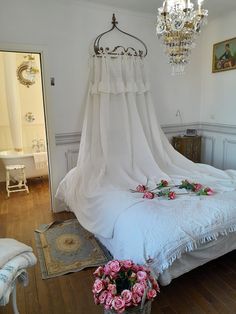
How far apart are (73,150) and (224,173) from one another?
6.27 feet

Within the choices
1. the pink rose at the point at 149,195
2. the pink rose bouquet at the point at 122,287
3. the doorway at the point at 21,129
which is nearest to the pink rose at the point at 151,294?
the pink rose bouquet at the point at 122,287

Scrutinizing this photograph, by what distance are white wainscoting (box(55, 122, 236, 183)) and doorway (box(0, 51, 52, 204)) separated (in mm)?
1008

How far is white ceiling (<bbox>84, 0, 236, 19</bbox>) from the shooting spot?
117 inches

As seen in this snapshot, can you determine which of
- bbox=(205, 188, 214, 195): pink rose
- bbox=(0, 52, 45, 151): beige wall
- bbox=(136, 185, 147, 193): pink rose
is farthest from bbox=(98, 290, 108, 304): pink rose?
bbox=(0, 52, 45, 151): beige wall

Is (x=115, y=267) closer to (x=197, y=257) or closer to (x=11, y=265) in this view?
(x=11, y=265)

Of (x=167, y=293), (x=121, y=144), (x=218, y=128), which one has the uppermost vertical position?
(x=218, y=128)

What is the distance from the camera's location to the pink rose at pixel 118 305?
46.9 inches

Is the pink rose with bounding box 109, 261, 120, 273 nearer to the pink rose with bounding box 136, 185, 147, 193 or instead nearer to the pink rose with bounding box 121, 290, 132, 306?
the pink rose with bounding box 121, 290, 132, 306

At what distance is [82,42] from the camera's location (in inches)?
121

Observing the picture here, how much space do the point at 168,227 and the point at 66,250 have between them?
119 cm

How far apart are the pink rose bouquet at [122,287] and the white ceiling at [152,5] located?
297cm

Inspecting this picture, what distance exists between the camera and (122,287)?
4.27ft

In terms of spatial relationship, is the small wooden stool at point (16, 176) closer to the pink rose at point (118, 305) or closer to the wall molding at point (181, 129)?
the wall molding at point (181, 129)

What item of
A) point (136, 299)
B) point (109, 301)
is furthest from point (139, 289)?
point (109, 301)
